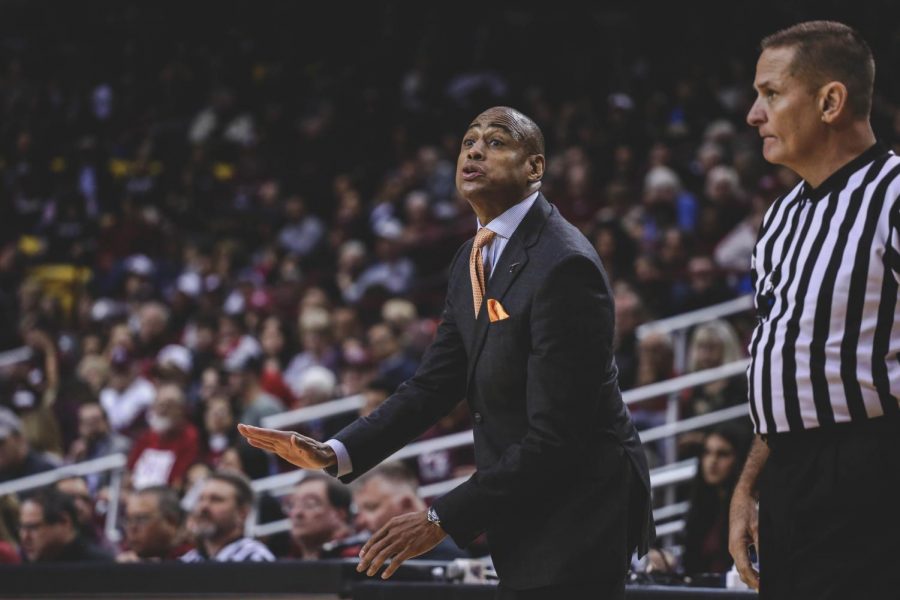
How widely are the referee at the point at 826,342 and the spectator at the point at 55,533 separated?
3585 millimetres

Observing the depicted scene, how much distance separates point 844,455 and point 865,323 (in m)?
0.22

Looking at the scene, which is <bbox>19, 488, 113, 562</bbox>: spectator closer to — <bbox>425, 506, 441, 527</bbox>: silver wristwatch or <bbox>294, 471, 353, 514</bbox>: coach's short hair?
<bbox>294, 471, 353, 514</bbox>: coach's short hair

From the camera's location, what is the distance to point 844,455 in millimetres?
2271

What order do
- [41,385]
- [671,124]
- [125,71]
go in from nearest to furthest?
[41,385]
[671,124]
[125,71]

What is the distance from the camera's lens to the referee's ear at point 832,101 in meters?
2.39

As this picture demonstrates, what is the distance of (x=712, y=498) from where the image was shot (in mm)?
5207

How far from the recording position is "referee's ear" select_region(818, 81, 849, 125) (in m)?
2.39

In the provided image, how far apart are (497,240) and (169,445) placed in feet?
16.7

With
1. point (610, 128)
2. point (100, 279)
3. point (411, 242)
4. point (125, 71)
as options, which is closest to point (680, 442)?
point (411, 242)

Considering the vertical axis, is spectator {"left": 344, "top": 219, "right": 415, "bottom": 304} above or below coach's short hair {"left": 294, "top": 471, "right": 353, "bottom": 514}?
above

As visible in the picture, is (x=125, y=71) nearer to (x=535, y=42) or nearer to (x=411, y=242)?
(x=535, y=42)

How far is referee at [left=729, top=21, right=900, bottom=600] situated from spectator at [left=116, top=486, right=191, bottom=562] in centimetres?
338

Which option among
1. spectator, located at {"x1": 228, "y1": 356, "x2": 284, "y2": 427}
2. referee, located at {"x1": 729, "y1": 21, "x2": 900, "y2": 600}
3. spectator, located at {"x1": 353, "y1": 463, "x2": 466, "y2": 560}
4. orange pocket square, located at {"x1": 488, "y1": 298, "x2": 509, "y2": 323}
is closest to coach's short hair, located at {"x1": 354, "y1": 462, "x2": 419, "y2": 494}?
spectator, located at {"x1": 353, "y1": 463, "x2": 466, "y2": 560}

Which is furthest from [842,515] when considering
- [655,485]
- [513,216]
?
[655,485]
